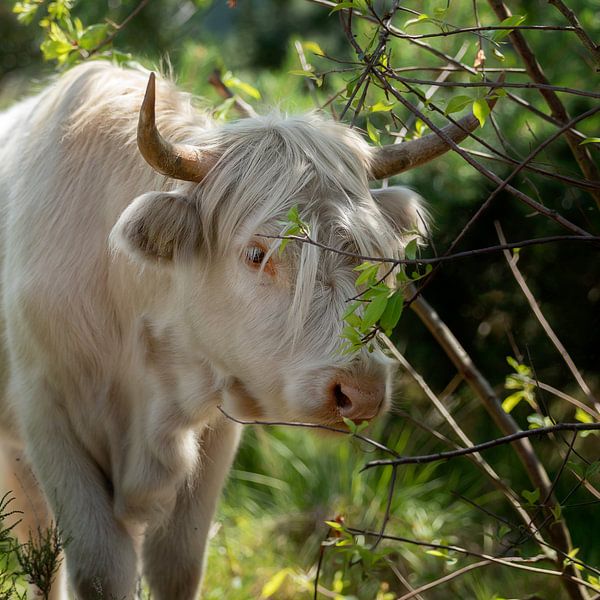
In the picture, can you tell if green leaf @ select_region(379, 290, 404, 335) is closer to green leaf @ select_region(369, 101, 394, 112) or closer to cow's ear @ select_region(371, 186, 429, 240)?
green leaf @ select_region(369, 101, 394, 112)

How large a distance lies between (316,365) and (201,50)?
5447 millimetres

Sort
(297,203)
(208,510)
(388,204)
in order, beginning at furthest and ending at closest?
1. (208,510)
2. (388,204)
3. (297,203)

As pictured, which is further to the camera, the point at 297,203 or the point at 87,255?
the point at 87,255

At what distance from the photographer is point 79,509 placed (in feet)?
11.1

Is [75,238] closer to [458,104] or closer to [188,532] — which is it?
[188,532]

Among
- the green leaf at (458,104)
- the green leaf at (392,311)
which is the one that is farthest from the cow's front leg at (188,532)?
the green leaf at (458,104)

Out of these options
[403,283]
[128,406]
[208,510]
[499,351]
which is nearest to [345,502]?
[499,351]

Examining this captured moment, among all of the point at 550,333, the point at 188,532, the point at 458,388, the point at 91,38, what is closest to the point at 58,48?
the point at 91,38

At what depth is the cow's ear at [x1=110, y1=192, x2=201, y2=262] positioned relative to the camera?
3.07 meters

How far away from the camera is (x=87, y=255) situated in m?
3.51

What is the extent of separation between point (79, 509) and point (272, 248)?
1.21 m

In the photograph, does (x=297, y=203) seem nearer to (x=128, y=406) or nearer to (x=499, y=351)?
(x=128, y=406)

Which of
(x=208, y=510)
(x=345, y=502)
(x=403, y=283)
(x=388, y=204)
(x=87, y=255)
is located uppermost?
(x=403, y=283)

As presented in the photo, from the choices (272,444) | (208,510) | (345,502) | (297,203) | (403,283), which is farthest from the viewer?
(272,444)
